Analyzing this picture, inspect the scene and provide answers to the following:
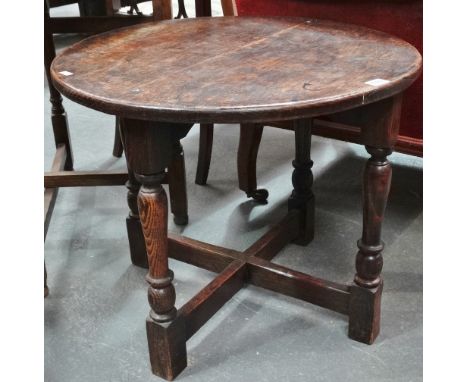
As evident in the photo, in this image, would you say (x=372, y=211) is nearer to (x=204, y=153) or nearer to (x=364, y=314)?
(x=364, y=314)

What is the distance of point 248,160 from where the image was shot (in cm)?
213

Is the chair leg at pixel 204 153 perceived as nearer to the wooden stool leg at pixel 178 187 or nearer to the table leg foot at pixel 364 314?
the wooden stool leg at pixel 178 187

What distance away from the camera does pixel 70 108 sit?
3279mm

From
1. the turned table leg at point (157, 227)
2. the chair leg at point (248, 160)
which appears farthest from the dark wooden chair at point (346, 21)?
the turned table leg at point (157, 227)

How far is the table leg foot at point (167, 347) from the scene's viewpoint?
135 centimetres

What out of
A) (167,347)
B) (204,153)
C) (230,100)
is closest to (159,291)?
(167,347)

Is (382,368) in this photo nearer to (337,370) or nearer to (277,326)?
(337,370)

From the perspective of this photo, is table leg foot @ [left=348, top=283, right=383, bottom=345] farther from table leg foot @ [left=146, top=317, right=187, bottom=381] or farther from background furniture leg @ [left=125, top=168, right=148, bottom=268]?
background furniture leg @ [left=125, top=168, right=148, bottom=268]

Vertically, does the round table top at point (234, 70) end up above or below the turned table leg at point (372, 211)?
above

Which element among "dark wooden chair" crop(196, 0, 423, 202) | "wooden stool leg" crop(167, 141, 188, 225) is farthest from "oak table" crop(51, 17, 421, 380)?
"dark wooden chair" crop(196, 0, 423, 202)

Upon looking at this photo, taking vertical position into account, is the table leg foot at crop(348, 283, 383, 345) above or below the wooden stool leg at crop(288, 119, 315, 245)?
below

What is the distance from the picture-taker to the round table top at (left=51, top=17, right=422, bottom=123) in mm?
1060

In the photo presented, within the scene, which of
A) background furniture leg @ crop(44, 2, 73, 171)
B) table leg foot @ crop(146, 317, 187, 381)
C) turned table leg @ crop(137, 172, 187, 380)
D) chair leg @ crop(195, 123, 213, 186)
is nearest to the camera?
turned table leg @ crop(137, 172, 187, 380)

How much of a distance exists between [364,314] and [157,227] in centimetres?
57
